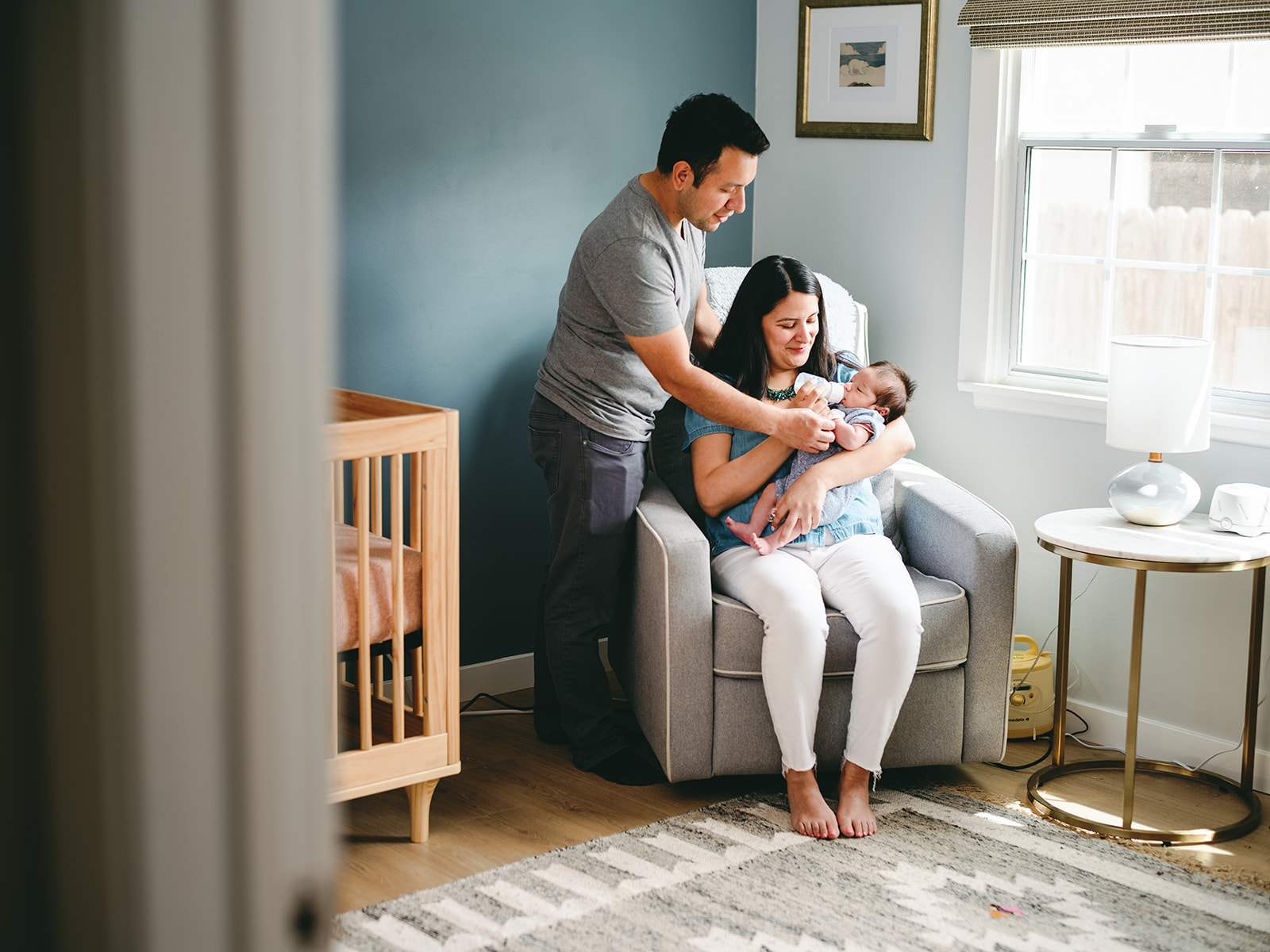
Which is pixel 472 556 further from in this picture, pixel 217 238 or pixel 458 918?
pixel 217 238

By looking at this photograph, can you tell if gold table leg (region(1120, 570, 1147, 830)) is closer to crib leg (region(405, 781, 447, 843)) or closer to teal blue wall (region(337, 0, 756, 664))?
crib leg (region(405, 781, 447, 843))

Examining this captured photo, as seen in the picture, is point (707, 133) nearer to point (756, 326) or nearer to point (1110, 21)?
point (756, 326)

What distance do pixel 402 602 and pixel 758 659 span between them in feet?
2.48

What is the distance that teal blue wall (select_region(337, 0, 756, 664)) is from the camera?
290cm

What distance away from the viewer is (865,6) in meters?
3.34

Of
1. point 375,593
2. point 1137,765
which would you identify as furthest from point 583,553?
point 1137,765

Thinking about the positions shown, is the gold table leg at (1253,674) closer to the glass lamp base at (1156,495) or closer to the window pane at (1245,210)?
the glass lamp base at (1156,495)

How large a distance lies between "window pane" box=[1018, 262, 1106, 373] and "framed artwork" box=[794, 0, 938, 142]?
20.5 inches

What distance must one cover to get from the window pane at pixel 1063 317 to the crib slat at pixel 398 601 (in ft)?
5.92

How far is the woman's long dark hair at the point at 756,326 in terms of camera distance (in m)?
2.66

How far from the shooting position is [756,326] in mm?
2693

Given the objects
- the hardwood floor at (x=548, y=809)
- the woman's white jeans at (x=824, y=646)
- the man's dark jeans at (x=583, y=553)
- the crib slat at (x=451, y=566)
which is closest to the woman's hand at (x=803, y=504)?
the woman's white jeans at (x=824, y=646)

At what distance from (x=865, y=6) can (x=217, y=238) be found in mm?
3305

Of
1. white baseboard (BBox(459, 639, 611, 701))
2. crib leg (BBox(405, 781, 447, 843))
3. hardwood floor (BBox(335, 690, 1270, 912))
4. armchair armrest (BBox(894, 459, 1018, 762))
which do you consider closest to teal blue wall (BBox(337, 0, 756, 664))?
white baseboard (BBox(459, 639, 611, 701))
